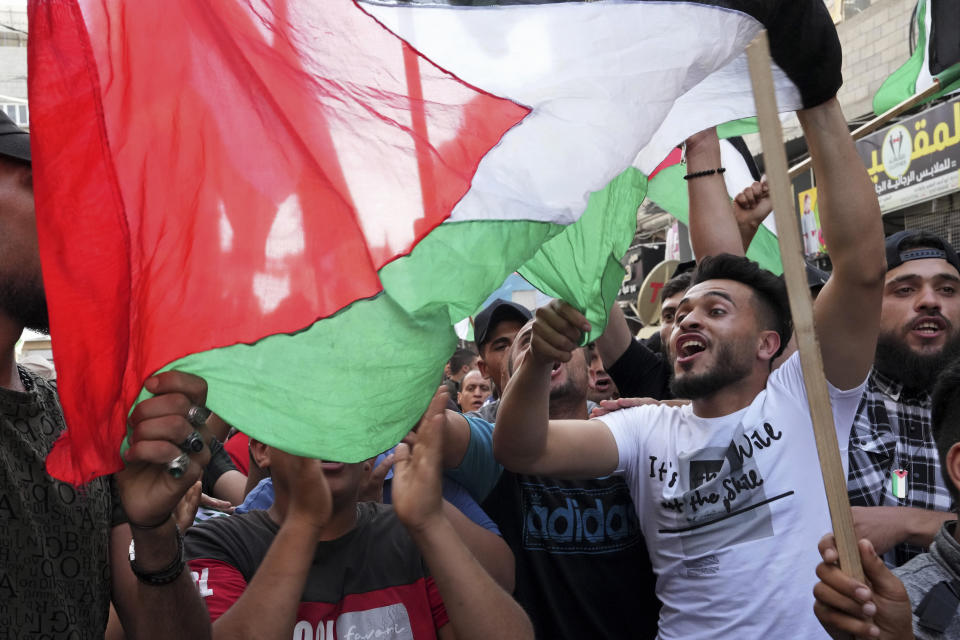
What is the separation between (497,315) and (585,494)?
1359 millimetres

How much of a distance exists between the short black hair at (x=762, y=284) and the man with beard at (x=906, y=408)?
Result: 17.3 inches

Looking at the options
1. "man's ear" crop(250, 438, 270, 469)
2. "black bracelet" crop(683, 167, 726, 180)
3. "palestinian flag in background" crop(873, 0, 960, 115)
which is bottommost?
"man's ear" crop(250, 438, 270, 469)

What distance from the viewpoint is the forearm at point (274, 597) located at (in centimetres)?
181

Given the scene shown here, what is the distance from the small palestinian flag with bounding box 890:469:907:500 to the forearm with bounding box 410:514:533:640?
1.56 m

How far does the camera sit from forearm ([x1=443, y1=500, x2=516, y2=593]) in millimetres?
2316

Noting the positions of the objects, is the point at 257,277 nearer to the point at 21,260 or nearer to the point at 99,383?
the point at 99,383

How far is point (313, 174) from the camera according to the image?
1726 mm

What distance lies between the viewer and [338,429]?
1687 millimetres

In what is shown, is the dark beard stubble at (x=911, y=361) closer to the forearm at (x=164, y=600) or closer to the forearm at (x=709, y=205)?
the forearm at (x=709, y=205)

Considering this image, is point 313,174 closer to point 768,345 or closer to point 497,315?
point 768,345

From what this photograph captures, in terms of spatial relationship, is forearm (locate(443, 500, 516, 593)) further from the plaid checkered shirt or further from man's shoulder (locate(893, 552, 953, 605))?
the plaid checkered shirt

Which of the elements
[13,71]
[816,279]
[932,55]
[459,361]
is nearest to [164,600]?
[816,279]

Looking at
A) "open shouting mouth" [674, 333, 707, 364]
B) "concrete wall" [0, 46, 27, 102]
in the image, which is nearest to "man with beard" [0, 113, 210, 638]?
"open shouting mouth" [674, 333, 707, 364]

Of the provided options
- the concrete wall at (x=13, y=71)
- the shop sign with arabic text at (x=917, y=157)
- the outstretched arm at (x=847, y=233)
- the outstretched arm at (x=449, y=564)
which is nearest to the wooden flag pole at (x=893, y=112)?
the outstretched arm at (x=847, y=233)
